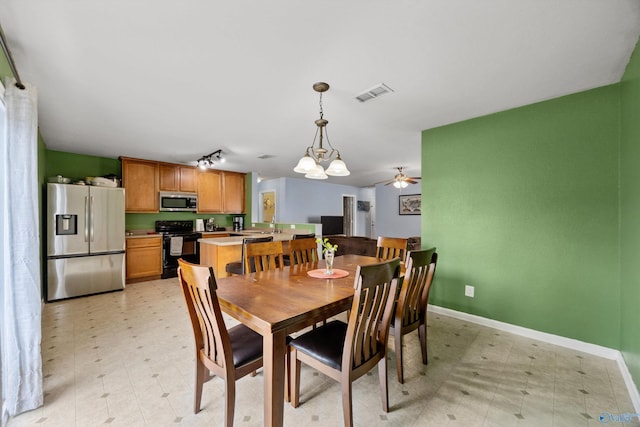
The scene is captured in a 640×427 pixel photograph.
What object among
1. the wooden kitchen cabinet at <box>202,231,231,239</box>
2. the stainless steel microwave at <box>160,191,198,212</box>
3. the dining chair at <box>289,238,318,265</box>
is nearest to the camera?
the dining chair at <box>289,238,318,265</box>

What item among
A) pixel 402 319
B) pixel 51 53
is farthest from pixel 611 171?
pixel 51 53

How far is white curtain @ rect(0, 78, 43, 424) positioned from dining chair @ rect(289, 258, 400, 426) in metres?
1.65

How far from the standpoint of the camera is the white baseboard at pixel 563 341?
1886 mm

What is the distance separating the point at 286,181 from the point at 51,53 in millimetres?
5923

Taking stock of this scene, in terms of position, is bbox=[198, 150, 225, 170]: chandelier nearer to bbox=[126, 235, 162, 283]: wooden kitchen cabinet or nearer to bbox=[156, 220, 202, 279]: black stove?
bbox=[156, 220, 202, 279]: black stove

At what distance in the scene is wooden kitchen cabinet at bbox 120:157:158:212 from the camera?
489 cm

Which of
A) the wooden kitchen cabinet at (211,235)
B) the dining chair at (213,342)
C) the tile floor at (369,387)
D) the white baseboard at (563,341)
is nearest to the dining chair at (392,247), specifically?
the tile floor at (369,387)

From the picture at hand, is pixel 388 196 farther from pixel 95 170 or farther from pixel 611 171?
→ pixel 95 170

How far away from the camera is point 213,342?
4.92ft

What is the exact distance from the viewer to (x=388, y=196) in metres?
8.62

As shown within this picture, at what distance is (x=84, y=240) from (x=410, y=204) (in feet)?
24.8

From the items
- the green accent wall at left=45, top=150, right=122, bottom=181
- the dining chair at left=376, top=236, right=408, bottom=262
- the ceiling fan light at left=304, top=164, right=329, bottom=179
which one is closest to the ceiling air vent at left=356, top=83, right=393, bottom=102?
the ceiling fan light at left=304, top=164, right=329, bottom=179

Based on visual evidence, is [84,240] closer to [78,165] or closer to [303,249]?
[78,165]

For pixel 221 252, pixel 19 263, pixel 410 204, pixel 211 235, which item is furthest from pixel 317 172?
pixel 410 204
